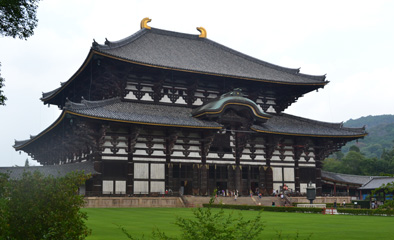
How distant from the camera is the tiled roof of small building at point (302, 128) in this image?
46188 millimetres

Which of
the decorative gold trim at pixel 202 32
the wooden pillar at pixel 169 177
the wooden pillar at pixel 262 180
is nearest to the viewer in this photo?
the wooden pillar at pixel 169 177

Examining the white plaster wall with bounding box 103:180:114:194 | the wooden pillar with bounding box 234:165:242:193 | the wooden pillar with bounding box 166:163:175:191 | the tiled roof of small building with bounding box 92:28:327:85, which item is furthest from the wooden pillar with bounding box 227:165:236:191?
the white plaster wall with bounding box 103:180:114:194

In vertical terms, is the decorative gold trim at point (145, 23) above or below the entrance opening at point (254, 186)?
above

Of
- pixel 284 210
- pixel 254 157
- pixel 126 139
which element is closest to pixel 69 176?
pixel 284 210

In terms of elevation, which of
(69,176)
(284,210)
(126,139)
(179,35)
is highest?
(179,35)

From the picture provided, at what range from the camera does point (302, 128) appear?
49.2m

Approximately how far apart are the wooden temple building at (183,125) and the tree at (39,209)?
2369cm

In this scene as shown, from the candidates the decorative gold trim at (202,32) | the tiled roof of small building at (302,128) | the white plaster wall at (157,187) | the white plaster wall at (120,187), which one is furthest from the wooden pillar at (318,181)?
A: the white plaster wall at (120,187)

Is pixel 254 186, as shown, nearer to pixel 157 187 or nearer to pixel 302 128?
pixel 302 128

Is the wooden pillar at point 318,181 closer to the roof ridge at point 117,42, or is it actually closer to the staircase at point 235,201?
the staircase at point 235,201

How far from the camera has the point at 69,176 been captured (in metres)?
13.5

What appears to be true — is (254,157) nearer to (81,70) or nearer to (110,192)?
(110,192)

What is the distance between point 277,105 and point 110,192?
22.9 metres

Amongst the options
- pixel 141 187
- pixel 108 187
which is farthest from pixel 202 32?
pixel 108 187
